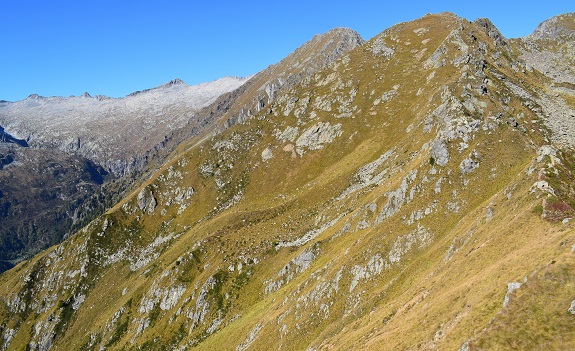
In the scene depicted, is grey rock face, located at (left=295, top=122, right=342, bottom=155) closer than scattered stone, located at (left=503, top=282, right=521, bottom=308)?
No

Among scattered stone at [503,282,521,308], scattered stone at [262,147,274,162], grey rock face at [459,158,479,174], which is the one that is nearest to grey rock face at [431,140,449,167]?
grey rock face at [459,158,479,174]

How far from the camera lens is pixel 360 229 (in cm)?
8569

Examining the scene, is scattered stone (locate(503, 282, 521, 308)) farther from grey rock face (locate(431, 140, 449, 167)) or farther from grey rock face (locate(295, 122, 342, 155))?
grey rock face (locate(295, 122, 342, 155))

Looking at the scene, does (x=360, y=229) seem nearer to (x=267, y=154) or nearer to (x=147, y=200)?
(x=267, y=154)

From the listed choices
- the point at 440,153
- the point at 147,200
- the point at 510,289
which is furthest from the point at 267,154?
the point at 510,289

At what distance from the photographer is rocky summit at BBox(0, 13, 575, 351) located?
39.5 meters

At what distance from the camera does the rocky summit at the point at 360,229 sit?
1554 inches

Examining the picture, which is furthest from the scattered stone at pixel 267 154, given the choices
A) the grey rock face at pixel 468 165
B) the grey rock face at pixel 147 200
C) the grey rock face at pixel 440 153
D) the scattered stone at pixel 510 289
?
the scattered stone at pixel 510 289

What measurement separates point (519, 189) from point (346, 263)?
32.6 m

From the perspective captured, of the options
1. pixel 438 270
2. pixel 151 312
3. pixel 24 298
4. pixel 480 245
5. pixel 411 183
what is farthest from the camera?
pixel 24 298

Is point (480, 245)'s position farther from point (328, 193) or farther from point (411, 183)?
point (328, 193)

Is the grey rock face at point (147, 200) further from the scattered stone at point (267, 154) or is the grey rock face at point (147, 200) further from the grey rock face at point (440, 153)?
the grey rock face at point (440, 153)

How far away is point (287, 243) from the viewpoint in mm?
108438

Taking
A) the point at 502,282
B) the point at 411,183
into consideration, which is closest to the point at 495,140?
the point at 411,183
